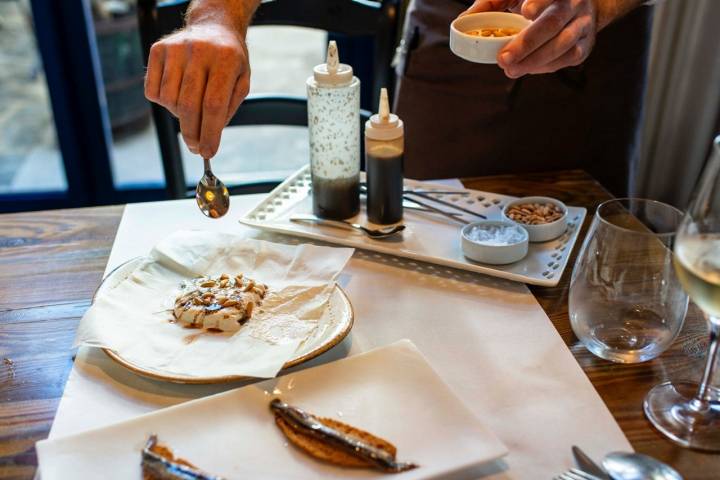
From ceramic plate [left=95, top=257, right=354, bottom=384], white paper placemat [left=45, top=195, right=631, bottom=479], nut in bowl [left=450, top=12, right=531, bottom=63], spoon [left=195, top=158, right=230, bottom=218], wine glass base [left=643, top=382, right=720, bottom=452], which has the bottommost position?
white paper placemat [left=45, top=195, right=631, bottom=479]

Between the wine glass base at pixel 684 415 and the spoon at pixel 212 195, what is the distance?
67 cm

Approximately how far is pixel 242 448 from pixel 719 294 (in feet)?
1.63

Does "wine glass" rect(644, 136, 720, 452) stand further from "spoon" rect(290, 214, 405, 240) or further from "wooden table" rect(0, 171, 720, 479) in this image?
"spoon" rect(290, 214, 405, 240)

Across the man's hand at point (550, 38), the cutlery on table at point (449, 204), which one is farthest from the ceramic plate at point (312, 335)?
the man's hand at point (550, 38)

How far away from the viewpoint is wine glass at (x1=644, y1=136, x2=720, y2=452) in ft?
2.33

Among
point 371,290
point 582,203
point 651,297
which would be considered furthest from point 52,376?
point 582,203

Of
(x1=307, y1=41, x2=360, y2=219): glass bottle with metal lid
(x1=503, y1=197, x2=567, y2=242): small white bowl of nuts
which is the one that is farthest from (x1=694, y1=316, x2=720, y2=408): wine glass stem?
(x1=307, y1=41, x2=360, y2=219): glass bottle with metal lid

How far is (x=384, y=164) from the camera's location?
3.93 feet

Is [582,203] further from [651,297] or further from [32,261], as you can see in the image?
[32,261]

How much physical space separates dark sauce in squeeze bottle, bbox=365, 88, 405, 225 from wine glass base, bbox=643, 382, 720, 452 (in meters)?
0.53

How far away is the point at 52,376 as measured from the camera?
3.00ft

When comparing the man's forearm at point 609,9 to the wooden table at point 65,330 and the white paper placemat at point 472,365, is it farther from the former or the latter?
the white paper placemat at point 472,365

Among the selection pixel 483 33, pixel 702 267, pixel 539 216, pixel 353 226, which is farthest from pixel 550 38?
pixel 702 267

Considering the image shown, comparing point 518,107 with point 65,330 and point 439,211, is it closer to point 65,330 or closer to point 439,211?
point 439,211
